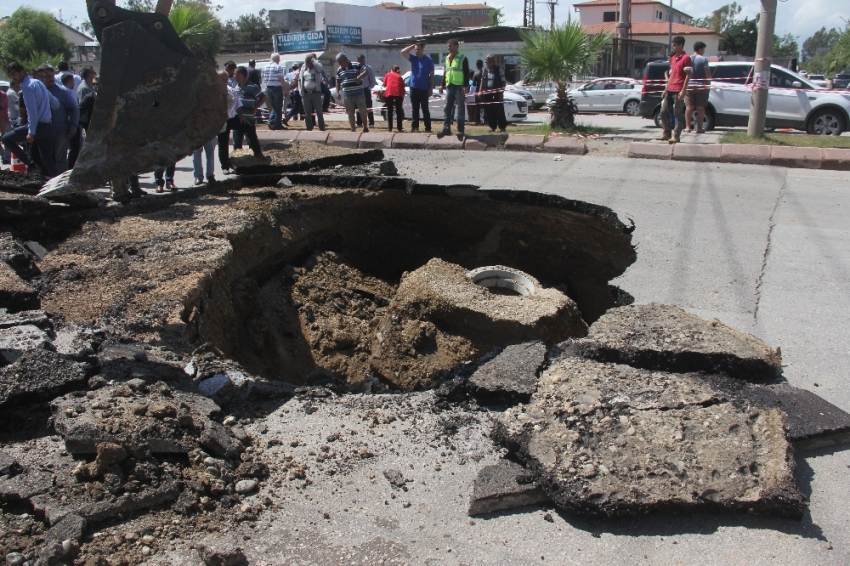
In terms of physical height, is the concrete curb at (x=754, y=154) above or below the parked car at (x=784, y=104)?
below

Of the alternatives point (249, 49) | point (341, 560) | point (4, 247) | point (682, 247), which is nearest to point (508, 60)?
point (249, 49)

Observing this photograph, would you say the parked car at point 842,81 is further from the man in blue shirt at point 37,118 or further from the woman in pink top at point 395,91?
the man in blue shirt at point 37,118

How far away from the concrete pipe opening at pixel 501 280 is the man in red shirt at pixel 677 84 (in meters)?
8.12

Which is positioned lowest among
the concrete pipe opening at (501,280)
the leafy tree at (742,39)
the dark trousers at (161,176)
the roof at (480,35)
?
the concrete pipe opening at (501,280)

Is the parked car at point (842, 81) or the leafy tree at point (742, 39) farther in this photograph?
the leafy tree at point (742, 39)

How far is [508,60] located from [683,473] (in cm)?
3576

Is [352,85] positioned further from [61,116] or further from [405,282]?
[405,282]

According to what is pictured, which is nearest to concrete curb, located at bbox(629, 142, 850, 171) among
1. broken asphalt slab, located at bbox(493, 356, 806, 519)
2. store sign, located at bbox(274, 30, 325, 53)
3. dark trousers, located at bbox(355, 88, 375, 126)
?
dark trousers, located at bbox(355, 88, 375, 126)

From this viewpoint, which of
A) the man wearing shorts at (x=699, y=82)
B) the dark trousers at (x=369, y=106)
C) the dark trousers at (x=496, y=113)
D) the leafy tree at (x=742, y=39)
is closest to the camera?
the man wearing shorts at (x=699, y=82)

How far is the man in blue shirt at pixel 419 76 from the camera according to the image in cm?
1400

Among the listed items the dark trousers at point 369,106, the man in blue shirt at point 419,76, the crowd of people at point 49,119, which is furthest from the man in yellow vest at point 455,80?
the crowd of people at point 49,119

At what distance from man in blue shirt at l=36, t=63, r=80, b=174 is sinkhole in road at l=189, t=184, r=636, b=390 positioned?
4356 millimetres

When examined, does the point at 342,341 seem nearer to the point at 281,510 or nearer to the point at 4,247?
the point at 4,247

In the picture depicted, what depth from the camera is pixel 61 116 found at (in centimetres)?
932
